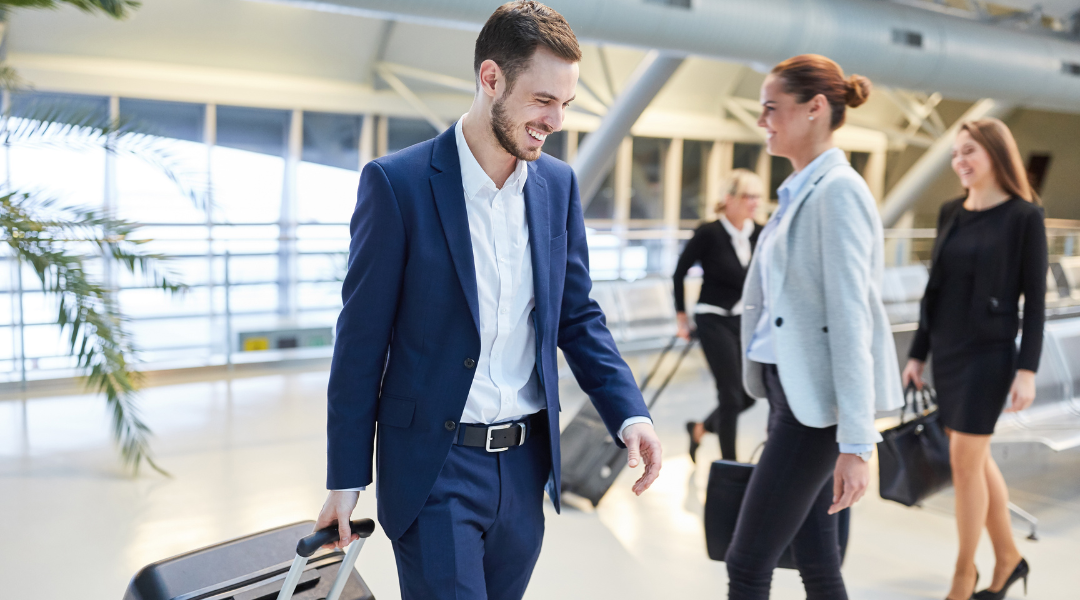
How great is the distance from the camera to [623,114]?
9008mm

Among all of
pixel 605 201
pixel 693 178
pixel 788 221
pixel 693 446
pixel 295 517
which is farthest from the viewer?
pixel 693 178

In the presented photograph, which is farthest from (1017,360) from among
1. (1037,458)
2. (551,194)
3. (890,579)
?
(1037,458)

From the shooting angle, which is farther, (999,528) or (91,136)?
(91,136)

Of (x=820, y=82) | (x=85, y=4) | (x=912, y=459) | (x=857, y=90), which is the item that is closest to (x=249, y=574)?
(x=820, y=82)

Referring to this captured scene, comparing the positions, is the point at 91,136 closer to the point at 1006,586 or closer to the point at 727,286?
the point at 727,286

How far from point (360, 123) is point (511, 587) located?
11549 mm

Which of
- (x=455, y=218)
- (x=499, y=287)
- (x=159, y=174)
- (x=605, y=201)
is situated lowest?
(x=499, y=287)

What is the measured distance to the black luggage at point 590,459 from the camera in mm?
4188

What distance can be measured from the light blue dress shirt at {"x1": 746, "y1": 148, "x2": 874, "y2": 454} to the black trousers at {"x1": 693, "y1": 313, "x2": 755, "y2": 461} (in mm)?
2174

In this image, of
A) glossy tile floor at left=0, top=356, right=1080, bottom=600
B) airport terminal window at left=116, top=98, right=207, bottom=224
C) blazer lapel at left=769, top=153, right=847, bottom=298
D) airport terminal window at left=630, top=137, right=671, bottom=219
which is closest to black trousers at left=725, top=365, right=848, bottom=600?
blazer lapel at left=769, top=153, right=847, bottom=298

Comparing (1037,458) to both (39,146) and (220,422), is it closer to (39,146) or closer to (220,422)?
(220,422)

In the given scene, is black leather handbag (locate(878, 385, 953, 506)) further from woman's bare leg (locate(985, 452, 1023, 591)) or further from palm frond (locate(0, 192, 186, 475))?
palm frond (locate(0, 192, 186, 475))

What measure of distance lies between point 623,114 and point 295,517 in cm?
630

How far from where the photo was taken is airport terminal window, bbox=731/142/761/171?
16.5 meters
